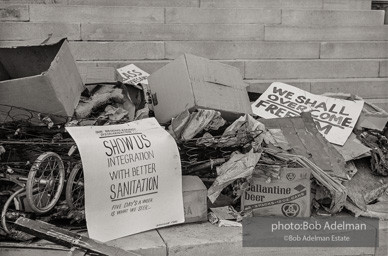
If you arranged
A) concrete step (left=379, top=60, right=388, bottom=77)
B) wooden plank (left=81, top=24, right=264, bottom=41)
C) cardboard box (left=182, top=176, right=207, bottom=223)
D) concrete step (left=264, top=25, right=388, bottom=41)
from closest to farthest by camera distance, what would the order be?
cardboard box (left=182, top=176, right=207, bottom=223)
wooden plank (left=81, top=24, right=264, bottom=41)
concrete step (left=264, top=25, right=388, bottom=41)
concrete step (left=379, top=60, right=388, bottom=77)

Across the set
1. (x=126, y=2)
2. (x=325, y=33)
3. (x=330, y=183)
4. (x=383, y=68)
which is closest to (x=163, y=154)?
(x=330, y=183)

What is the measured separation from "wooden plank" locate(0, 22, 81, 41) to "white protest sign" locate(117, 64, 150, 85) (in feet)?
2.82

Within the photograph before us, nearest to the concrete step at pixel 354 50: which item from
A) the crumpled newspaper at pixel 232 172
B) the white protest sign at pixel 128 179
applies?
the crumpled newspaper at pixel 232 172

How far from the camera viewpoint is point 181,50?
6.23m

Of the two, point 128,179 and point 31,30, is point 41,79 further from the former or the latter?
point 31,30

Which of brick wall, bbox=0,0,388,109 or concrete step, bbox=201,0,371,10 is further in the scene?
concrete step, bbox=201,0,371,10

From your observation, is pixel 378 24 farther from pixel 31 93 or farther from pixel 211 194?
pixel 31 93

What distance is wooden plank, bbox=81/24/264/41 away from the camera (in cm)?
609

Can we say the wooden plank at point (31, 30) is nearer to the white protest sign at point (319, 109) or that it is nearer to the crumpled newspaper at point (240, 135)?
the white protest sign at point (319, 109)

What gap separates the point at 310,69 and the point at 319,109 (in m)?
1.36

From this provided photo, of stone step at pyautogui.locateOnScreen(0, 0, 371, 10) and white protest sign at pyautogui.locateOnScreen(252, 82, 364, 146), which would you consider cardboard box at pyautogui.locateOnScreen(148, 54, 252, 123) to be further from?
stone step at pyautogui.locateOnScreen(0, 0, 371, 10)

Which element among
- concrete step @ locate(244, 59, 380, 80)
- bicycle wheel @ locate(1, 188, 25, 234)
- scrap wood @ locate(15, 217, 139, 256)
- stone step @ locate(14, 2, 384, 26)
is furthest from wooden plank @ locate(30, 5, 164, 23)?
scrap wood @ locate(15, 217, 139, 256)

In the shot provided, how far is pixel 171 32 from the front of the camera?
20.6 ft

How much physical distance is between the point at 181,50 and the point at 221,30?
635 mm
